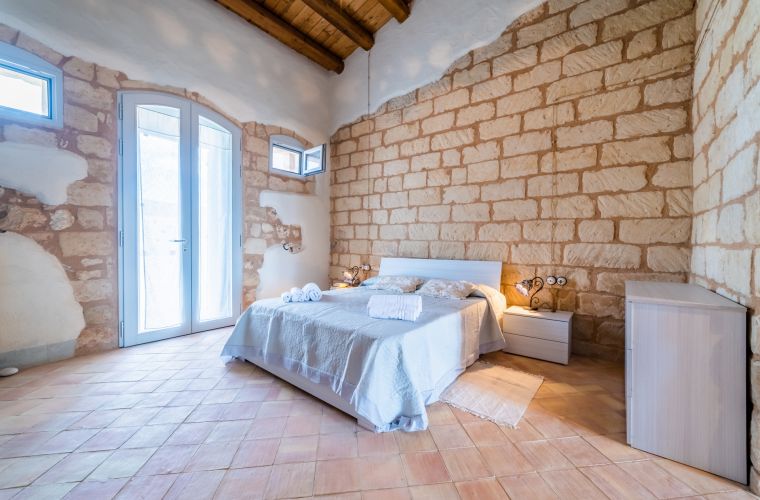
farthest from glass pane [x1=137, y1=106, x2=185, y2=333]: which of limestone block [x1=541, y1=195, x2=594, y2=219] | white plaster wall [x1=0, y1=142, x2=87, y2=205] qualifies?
limestone block [x1=541, y1=195, x2=594, y2=219]

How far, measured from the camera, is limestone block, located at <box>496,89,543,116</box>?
310 centimetres

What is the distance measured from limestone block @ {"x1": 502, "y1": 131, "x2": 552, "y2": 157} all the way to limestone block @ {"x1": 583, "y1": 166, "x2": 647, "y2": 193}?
0.51 metres

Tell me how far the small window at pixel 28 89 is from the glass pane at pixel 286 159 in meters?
2.16

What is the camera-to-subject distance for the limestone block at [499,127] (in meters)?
3.24

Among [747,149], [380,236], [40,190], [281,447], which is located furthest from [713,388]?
[40,190]

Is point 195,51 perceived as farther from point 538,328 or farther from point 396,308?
point 538,328

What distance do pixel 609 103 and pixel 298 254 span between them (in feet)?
13.8

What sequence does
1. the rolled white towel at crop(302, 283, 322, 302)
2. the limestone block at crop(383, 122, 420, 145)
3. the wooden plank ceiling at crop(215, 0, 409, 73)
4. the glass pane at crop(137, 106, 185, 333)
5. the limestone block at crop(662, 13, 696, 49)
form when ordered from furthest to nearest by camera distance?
the limestone block at crop(383, 122, 420, 145), the wooden plank ceiling at crop(215, 0, 409, 73), the glass pane at crop(137, 106, 185, 333), the rolled white towel at crop(302, 283, 322, 302), the limestone block at crop(662, 13, 696, 49)

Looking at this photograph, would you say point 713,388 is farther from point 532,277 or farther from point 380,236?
point 380,236

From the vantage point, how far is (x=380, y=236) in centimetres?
451

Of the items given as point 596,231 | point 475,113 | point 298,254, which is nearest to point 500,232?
point 596,231

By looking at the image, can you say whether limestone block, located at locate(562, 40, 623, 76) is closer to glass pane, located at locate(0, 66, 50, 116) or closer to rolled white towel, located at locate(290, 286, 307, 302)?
rolled white towel, located at locate(290, 286, 307, 302)

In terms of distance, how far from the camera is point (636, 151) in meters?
2.63

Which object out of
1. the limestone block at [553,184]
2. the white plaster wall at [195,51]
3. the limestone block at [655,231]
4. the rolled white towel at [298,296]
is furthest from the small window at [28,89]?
the limestone block at [655,231]
